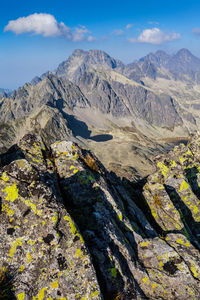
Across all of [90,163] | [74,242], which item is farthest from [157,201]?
[74,242]

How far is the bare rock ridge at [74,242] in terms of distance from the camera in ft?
25.7

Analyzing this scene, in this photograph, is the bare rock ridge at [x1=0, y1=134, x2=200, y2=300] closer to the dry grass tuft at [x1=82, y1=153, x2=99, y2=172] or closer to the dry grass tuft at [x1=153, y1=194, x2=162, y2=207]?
the dry grass tuft at [x1=82, y1=153, x2=99, y2=172]

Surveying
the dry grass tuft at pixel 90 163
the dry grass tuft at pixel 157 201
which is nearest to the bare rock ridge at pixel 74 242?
the dry grass tuft at pixel 90 163

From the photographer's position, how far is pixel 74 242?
8.56m

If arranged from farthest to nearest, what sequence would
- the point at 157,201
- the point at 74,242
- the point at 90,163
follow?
the point at 157,201 < the point at 90,163 < the point at 74,242

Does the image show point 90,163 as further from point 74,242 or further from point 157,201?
point 157,201

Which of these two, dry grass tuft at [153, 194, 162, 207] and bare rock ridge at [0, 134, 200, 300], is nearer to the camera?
bare rock ridge at [0, 134, 200, 300]

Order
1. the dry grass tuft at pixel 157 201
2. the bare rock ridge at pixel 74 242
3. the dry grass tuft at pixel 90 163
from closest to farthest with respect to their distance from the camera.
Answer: the bare rock ridge at pixel 74 242, the dry grass tuft at pixel 90 163, the dry grass tuft at pixel 157 201

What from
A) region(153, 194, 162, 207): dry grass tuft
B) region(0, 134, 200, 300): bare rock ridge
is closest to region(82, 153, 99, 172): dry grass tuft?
region(0, 134, 200, 300): bare rock ridge

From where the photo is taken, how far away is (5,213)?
342 inches

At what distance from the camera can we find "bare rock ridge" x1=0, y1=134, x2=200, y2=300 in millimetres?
7832

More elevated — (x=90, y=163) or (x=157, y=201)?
(x=90, y=163)

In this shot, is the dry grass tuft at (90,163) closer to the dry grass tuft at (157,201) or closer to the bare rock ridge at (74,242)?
the bare rock ridge at (74,242)

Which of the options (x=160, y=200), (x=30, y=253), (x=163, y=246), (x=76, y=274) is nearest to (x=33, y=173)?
(x=30, y=253)
